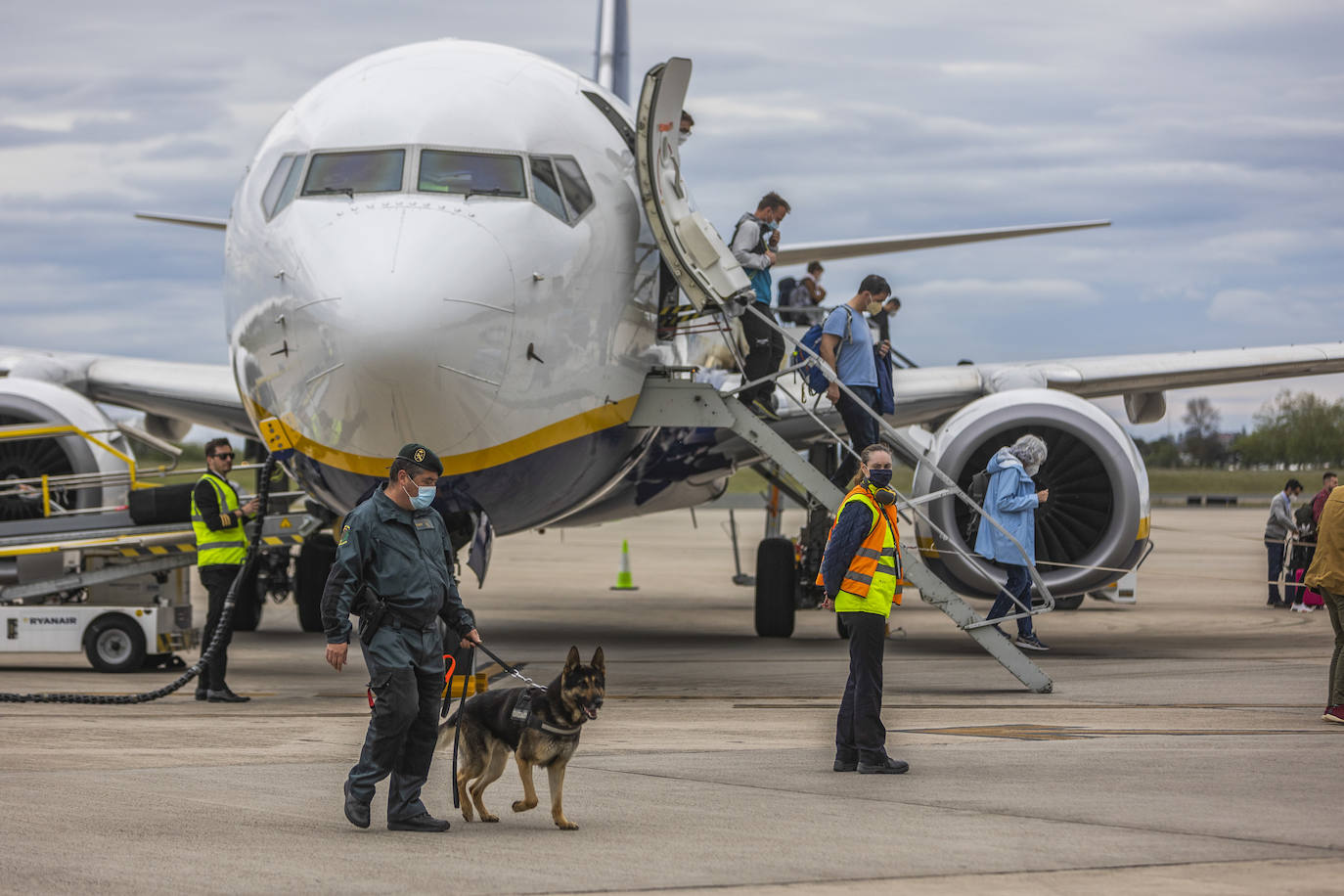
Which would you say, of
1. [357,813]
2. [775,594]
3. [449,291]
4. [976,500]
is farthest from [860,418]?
[357,813]

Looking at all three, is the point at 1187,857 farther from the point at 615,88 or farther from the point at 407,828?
the point at 615,88

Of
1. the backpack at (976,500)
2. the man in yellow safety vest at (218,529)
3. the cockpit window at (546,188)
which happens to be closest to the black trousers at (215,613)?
the man in yellow safety vest at (218,529)

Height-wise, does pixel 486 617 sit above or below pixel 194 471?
below

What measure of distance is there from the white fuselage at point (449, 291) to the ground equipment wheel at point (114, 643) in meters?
2.62

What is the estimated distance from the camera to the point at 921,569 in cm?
1164

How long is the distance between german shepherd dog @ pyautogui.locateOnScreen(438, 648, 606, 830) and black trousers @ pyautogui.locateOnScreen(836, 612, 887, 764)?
185 centimetres

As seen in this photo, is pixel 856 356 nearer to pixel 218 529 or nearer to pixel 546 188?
pixel 546 188

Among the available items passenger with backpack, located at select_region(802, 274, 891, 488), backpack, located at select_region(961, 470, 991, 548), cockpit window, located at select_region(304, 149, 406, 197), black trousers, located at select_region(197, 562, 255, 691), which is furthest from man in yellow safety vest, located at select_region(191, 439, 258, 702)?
backpack, located at select_region(961, 470, 991, 548)

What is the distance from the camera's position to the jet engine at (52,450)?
14875 mm

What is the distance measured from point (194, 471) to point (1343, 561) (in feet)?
30.8

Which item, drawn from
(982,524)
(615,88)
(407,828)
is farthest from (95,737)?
(615,88)

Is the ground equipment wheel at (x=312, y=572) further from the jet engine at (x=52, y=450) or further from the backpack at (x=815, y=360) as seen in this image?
the backpack at (x=815, y=360)

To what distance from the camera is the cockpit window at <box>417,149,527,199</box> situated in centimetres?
1058

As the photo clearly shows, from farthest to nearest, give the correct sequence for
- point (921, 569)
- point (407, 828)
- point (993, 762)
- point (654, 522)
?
1. point (654, 522)
2. point (921, 569)
3. point (993, 762)
4. point (407, 828)
